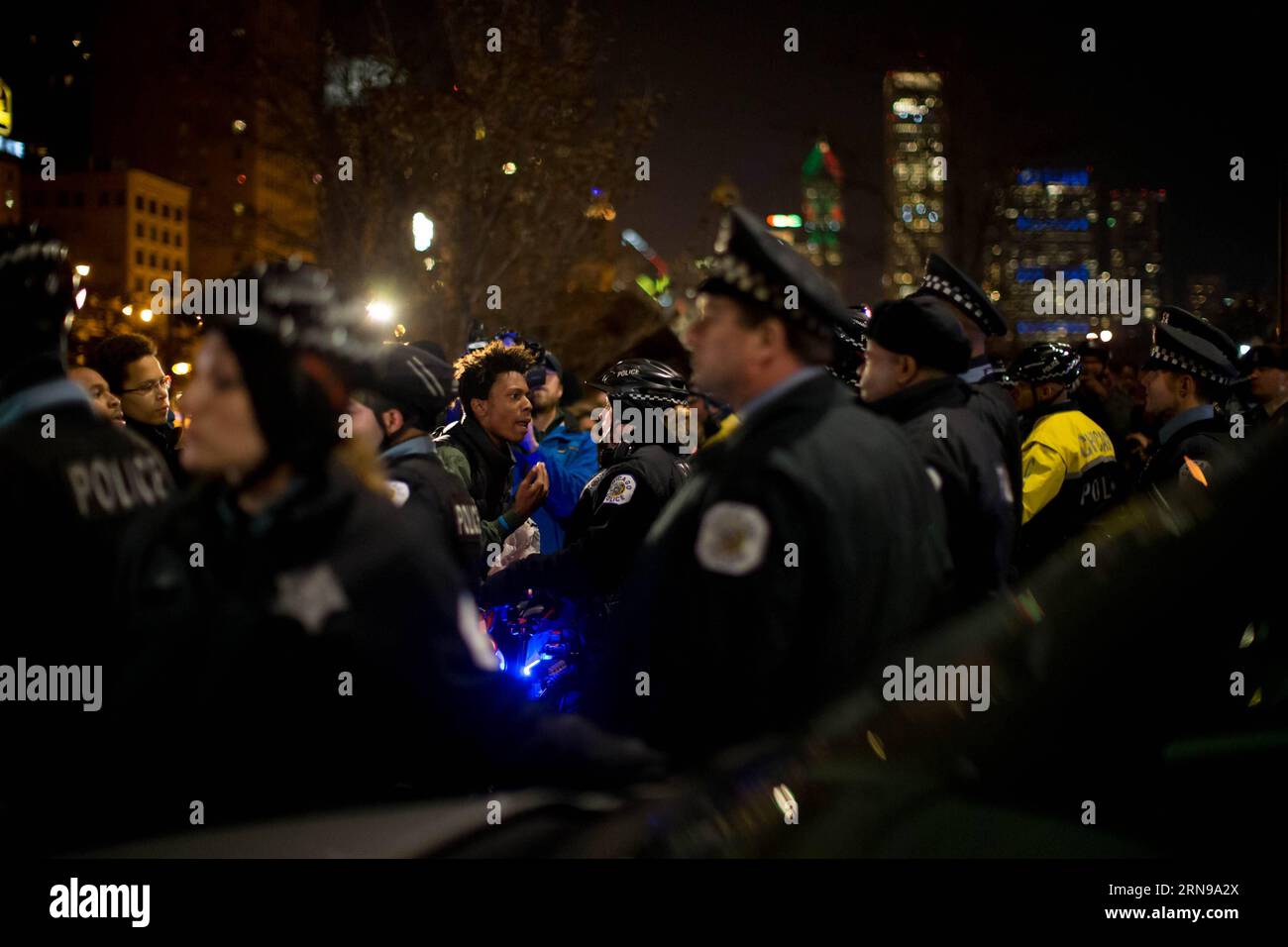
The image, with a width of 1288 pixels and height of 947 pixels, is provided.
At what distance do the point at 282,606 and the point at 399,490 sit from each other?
65.5 inches

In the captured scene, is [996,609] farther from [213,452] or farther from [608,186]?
[608,186]

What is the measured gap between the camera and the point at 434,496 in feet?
14.1

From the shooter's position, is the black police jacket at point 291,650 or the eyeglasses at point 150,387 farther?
the eyeglasses at point 150,387

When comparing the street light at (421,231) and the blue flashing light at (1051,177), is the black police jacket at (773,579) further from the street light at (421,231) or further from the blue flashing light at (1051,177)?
the street light at (421,231)

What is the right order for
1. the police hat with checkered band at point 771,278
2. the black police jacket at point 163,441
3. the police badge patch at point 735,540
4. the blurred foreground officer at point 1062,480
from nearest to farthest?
the police badge patch at point 735,540
the police hat with checkered band at point 771,278
the black police jacket at point 163,441
the blurred foreground officer at point 1062,480

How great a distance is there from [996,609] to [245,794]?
1573 mm

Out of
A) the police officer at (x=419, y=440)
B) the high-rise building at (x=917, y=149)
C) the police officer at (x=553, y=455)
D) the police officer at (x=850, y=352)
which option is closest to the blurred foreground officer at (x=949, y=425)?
the police officer at (x=850, y=352)

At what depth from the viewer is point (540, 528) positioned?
8586 millimetres

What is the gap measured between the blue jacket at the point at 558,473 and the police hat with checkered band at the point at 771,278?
208 inches

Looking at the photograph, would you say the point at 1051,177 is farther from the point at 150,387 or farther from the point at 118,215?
the point at 118,215

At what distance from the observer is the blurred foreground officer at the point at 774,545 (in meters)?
2.83

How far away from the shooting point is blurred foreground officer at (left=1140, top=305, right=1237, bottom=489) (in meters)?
6.42

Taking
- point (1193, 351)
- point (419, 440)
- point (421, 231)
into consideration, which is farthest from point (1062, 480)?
point (421, 231)
